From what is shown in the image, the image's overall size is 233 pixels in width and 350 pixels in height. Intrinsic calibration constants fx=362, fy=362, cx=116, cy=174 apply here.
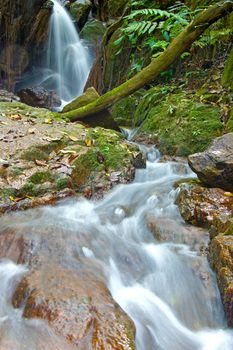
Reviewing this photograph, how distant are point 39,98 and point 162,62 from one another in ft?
19.6

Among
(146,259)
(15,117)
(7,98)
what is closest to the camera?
(146,259)

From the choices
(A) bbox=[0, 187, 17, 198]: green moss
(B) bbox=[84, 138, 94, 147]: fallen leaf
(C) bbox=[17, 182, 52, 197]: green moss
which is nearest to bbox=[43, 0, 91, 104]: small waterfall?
(B) bbox=[84, 138, 94, 147]: fallen leaf

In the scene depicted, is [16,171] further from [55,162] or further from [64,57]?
[64,57]

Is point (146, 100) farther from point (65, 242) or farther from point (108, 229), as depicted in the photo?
point (65, 242)

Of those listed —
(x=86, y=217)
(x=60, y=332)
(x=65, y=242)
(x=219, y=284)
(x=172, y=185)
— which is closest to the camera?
(x=60, y=332)

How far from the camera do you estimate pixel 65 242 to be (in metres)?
3.77

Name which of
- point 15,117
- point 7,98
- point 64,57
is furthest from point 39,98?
point 15,117

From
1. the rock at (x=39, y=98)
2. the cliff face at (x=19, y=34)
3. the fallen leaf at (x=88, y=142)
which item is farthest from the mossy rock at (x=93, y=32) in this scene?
the fallen leaf at (x=88, y=142)

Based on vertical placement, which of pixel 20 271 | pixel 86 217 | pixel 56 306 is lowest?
pixel 86 217

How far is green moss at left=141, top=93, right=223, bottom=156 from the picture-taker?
6.06m

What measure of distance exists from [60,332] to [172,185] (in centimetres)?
302

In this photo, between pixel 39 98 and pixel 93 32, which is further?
pixel 93 32

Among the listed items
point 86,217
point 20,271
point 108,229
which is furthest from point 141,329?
point 86,217

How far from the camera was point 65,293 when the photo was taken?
287cm
